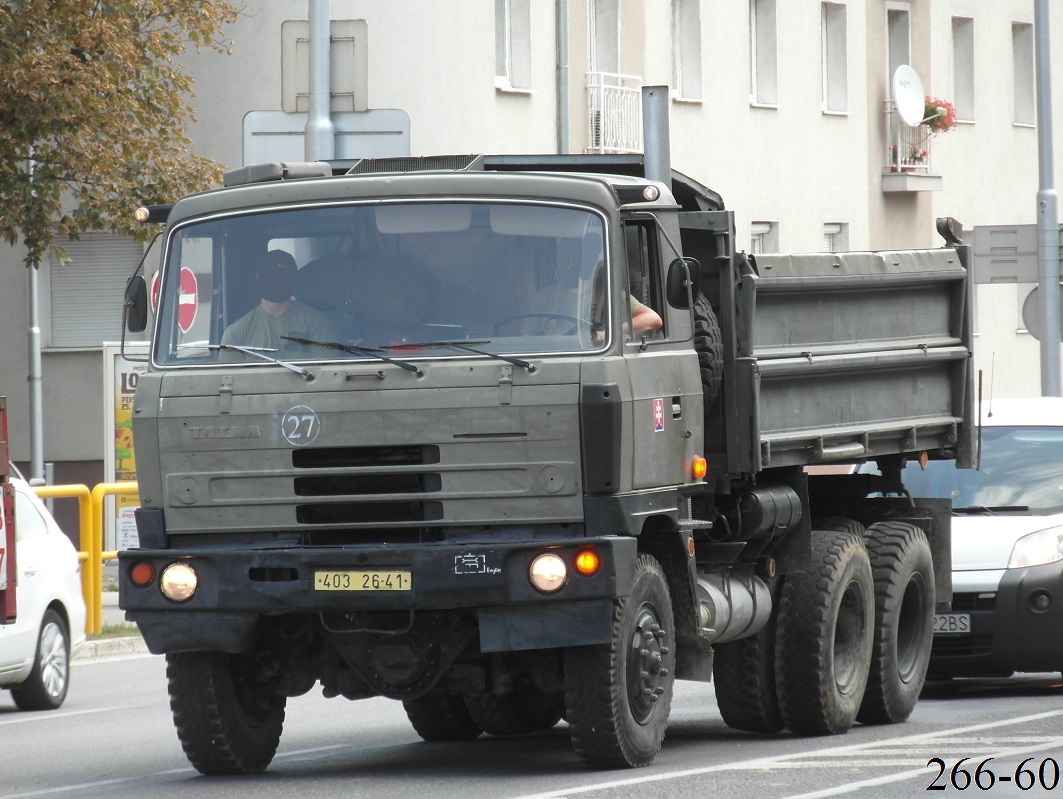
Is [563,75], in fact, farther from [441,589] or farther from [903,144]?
[441,589]

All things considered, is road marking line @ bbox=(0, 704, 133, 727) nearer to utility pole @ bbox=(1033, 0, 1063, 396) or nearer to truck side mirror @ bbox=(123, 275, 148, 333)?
truck side mirror @ bbox=(123, 275, 148, 333)

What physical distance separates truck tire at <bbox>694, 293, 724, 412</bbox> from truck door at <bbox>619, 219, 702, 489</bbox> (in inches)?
7.9

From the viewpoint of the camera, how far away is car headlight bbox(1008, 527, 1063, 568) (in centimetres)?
1412

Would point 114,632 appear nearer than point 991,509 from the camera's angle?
No

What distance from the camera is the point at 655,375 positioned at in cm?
1020

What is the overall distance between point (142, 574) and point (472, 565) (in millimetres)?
1523

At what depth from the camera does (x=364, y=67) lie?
2022 centimetres

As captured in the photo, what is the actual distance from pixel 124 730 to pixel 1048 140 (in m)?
17.5

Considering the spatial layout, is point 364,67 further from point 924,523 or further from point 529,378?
point 529,378

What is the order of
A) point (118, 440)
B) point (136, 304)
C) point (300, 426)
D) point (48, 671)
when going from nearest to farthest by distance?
point (300, 426), point (136, 304), point (48, 671), point (118, 440)

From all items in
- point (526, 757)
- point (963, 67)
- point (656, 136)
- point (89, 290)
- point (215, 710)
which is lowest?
point (526, 757)

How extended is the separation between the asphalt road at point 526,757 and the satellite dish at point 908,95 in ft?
74.8

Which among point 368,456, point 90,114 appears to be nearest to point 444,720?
point 368,456

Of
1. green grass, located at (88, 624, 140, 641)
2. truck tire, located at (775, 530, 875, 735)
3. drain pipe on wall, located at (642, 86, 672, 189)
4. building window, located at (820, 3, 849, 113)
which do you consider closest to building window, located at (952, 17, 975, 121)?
building window, located at (820, 3, 849, 113)
